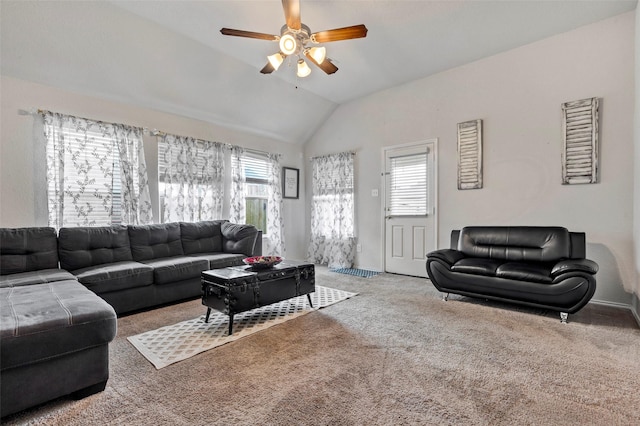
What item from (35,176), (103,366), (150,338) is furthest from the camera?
(35,176)

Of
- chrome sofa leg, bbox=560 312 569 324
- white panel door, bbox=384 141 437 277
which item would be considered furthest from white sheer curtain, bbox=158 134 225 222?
chrome sofa leg, bbox=560 312 569 324

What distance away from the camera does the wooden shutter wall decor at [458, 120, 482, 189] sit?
4301 millimetres

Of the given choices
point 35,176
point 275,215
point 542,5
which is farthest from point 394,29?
point 35,176

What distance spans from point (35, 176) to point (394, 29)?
14.7 ft

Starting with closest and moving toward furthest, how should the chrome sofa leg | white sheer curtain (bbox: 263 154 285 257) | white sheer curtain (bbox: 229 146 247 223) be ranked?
the chrome sofa leg → white sheer curtain (bbox: 229 146 247 223) → white sheer curtain (bbox: 263 154 285 257)

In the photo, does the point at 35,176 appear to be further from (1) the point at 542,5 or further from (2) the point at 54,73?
(1) the point at 542,5

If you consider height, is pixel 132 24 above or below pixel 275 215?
above

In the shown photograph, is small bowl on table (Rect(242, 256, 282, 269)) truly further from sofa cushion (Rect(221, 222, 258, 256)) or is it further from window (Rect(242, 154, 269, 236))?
window (Rect(242, 154, 269, 236))

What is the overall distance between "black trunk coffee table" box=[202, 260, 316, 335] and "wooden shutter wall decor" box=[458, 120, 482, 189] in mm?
2778

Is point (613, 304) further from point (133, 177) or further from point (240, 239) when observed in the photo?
point (133, 177)

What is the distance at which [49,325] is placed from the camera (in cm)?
162

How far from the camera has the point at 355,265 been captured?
5719 millimetres

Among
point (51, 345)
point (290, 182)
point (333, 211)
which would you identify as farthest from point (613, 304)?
point (290, 182)

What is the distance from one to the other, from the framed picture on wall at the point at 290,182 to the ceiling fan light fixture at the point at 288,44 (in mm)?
3432
